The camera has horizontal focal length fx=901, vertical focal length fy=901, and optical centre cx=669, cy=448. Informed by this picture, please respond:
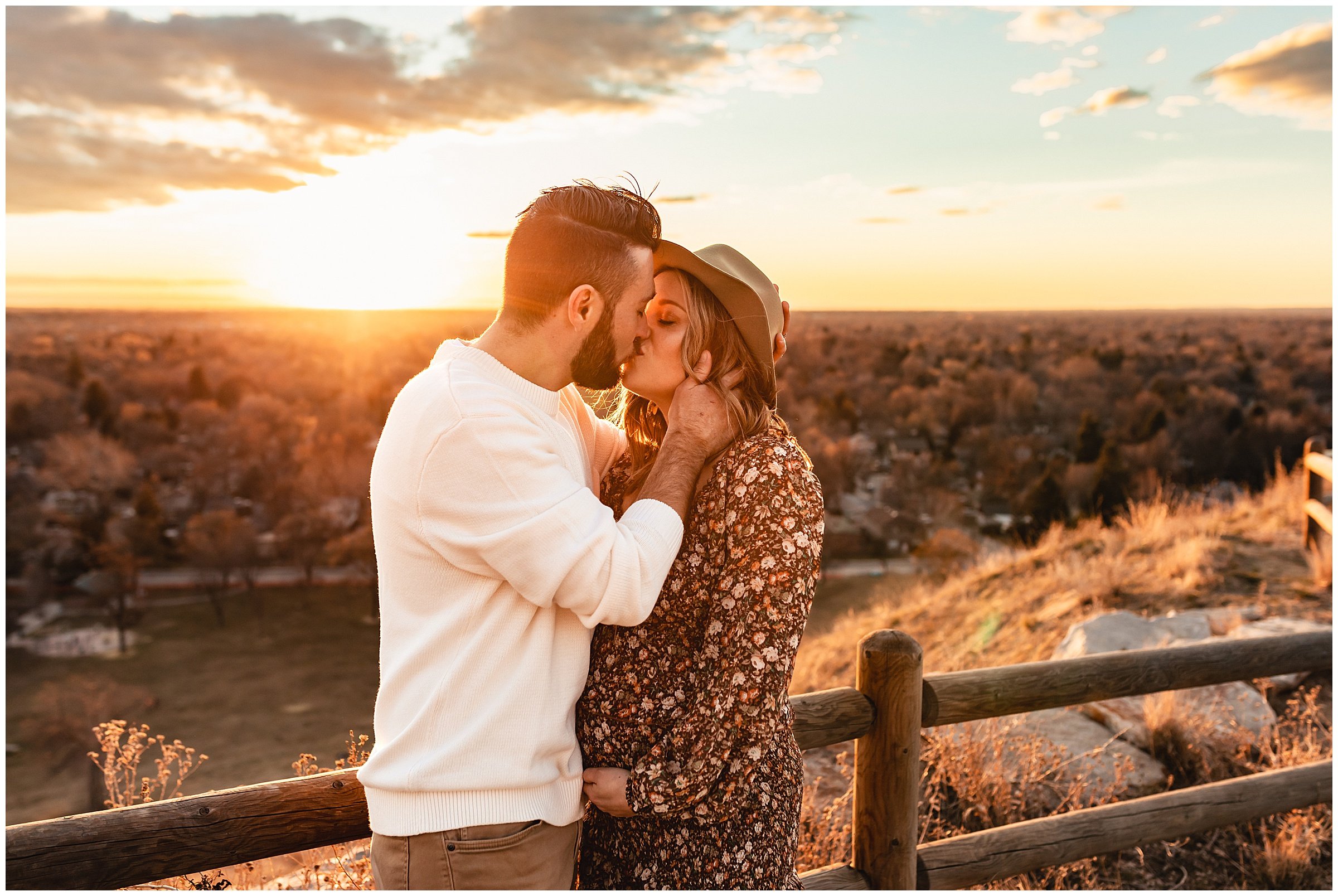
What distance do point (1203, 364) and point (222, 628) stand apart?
1994 inches

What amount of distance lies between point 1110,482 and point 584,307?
29.9 m

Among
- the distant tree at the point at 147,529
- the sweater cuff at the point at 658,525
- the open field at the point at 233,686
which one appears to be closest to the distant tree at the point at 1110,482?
the open field at the point at 233,686

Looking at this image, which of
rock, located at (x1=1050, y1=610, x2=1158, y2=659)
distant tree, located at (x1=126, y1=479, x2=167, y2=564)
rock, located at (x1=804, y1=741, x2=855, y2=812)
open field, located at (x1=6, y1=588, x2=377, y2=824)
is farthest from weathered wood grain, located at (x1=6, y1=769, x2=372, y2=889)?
distant tree, located at (x1=126, y1=479, x2=167, y2=564)

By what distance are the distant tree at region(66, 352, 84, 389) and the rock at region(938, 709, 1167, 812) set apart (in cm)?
6210

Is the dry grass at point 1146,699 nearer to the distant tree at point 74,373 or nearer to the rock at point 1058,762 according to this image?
the rock at point 1058,762

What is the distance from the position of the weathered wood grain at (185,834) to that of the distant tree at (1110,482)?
26.2 m

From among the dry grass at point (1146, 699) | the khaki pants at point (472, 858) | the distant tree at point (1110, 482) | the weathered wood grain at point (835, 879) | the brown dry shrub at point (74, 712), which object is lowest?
the brown dry shrub at point (74, 712)

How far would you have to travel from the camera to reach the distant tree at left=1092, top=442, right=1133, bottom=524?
88.2 feet

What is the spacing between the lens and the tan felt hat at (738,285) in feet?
7.31

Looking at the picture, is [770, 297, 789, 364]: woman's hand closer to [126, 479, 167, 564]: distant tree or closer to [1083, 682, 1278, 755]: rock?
[1083, 682, 1278, 755]: rock

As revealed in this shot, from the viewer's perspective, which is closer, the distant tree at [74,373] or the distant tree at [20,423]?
the distant tree at [20,423]

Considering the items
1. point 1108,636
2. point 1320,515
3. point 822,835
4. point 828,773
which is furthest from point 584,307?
point 1320,515

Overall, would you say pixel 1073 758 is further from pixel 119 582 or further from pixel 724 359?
pixel 119 582

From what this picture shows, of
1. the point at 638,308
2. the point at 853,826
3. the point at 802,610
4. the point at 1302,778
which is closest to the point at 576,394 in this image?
the point at 638,308
